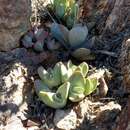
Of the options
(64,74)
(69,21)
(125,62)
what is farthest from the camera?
(69,21)

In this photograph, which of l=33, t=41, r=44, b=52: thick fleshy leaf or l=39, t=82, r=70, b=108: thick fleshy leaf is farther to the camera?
l=33, t=41, r=44, b=52: thick fleshy leaf

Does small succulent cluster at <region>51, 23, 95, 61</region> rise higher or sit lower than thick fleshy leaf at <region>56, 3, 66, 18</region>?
lower

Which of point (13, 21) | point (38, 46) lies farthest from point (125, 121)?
point (13, 21)

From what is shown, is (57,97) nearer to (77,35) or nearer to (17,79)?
(17,79)

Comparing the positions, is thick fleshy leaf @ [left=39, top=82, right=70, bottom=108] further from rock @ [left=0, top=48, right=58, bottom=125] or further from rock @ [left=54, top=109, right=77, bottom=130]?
rock @ [left=0, top=48, right=58, bottom=125]

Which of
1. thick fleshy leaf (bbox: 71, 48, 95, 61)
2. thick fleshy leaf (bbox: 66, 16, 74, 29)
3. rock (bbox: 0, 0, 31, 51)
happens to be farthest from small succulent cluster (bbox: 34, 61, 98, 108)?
thick fleshy leaf (bbox: 66, 16, 74, 29)
